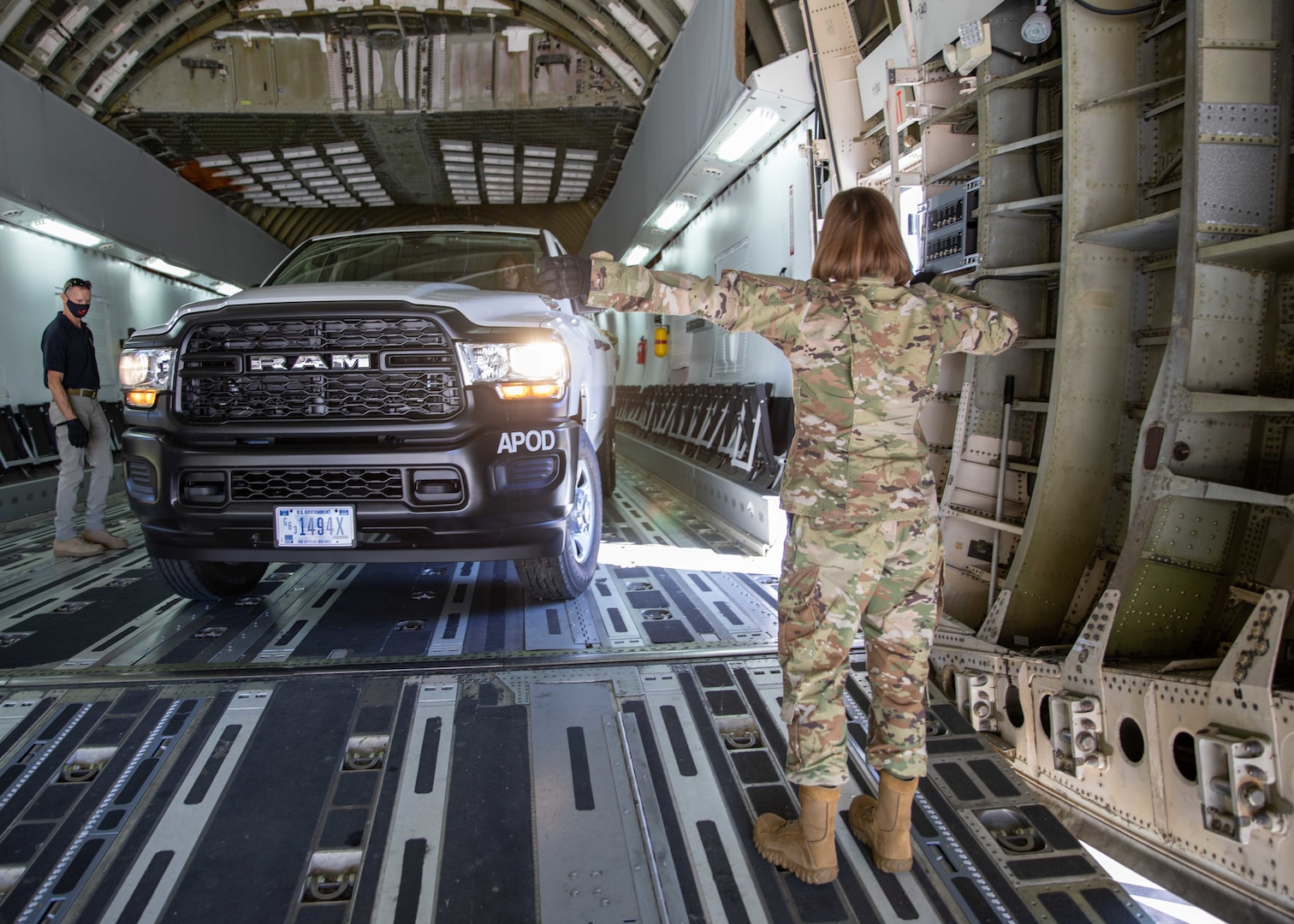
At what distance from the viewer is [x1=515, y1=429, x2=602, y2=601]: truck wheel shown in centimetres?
352

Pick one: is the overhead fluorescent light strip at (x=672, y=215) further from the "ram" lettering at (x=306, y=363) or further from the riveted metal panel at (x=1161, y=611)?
the riveted metal panel at (x=1161, y=611)

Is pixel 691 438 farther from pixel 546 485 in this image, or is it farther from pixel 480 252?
pixel 546 485

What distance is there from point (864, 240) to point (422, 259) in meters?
2.97

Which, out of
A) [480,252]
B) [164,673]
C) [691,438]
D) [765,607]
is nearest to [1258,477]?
[765,607]

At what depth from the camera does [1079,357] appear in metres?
3.12

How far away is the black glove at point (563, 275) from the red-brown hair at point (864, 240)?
1.93ft

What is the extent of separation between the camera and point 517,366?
2979mm

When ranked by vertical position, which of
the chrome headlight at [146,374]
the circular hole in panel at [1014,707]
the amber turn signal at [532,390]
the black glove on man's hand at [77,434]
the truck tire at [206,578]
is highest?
the chrome headlight at [146,374]

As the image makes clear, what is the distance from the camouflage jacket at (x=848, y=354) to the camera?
1883 millimetres

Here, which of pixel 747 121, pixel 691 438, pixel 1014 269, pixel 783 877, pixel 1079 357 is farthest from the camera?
pixel 691 438

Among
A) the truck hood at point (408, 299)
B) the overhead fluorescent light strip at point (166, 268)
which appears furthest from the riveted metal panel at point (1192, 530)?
the overhead fluorescent light strip at point (166, 268)

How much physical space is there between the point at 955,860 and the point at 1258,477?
166cm

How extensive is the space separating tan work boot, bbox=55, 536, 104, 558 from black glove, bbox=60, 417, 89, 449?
2.07ft

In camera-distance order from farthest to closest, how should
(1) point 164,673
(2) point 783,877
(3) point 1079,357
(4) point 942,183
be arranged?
(4) point 942,183 → (3) point 1079,357 → (1) point 164,673 → (2) point 783,877
